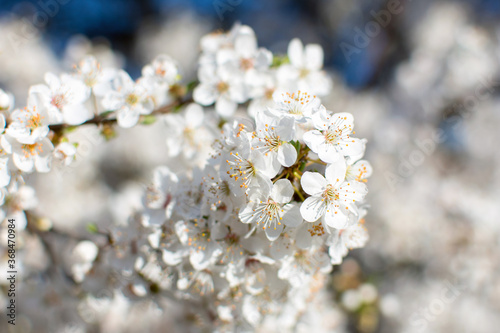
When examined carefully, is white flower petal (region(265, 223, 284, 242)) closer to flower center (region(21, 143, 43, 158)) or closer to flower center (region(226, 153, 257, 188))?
flower center (region(226, 153, 257, 188))

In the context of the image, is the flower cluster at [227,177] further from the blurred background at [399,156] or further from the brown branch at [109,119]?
the blurred background at [399,156]

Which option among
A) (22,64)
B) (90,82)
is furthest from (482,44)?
(22,64)

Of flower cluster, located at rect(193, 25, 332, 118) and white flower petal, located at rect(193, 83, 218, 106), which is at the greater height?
flower cluster, located at rect(193, 25, 332, 118)

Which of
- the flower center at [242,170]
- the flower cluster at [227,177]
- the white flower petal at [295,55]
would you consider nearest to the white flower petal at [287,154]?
the flower cluster at [227,177]

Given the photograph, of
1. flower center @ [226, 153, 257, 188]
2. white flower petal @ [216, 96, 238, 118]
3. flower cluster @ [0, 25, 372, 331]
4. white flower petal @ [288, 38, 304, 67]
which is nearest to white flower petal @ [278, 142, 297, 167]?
flower cluster @ [0, 25, 372, 331]

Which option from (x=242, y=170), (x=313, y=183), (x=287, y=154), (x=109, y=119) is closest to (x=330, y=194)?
(x=313, y=183)
